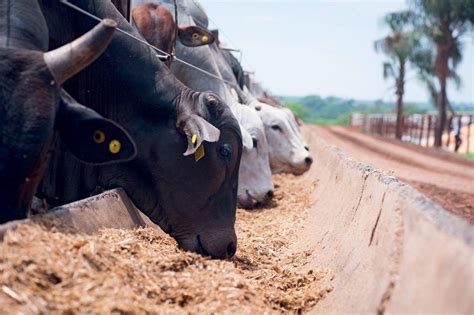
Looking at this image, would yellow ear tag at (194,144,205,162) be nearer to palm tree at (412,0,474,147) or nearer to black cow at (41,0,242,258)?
black cow at (41,0,242,258)

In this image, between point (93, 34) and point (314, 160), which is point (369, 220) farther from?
point (314, 160)

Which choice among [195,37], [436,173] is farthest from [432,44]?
[195,37]

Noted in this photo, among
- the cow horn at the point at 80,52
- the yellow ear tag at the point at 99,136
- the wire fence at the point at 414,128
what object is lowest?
the wire fence at the point at 414,128

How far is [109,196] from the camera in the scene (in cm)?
619

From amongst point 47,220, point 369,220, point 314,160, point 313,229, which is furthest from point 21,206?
point 314,160

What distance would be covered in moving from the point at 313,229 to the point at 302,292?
2.46 metres

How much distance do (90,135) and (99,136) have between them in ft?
0.19

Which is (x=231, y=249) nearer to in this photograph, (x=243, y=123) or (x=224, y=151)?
(x=224, y=151)

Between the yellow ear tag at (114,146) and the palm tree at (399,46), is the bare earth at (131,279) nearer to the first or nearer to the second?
the yellow ear tag at (114,146)

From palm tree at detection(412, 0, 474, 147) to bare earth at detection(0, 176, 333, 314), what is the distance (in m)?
36.2

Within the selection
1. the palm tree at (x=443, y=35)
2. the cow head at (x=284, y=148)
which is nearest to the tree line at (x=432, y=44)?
the palm tree at (x=443, y=35)

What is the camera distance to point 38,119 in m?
4.83

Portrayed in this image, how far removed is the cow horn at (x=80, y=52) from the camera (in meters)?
4.98

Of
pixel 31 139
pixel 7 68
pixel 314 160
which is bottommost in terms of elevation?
pixel 314 160
